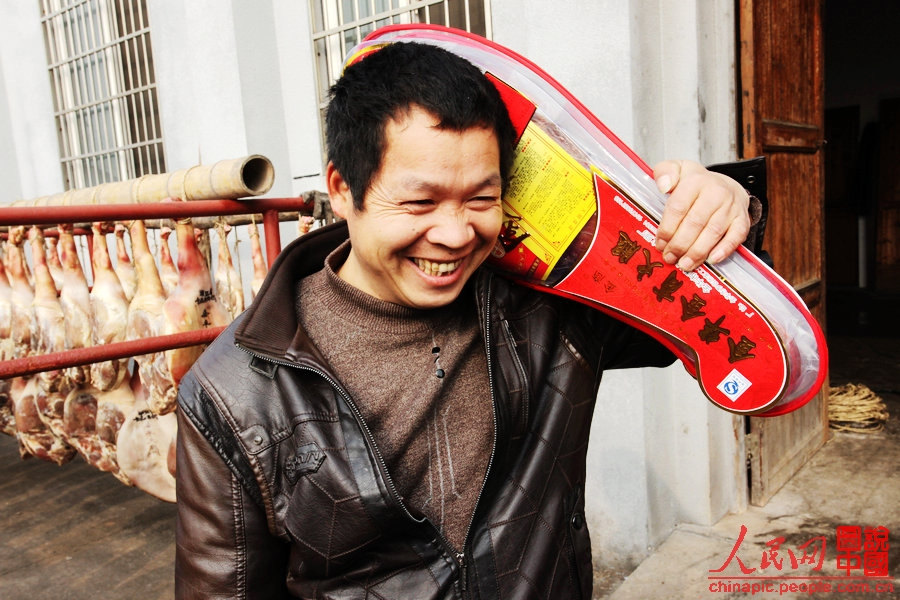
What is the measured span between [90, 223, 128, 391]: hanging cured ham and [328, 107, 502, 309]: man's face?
2030mm

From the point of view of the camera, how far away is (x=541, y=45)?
3002mm

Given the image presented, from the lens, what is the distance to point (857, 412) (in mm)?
4383

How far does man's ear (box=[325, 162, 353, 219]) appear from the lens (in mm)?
1207

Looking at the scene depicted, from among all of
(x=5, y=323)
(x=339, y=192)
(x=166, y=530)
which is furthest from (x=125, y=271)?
(x=339, y=192)

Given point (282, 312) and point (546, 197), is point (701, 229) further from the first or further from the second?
point (282, 312)

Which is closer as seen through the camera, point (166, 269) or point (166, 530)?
point (166, 269)

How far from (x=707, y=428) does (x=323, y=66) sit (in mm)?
3101

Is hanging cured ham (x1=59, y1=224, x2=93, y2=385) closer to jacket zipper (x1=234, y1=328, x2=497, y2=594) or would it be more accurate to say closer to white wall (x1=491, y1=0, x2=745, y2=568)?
jacket zipper (x1=234, y1=328, x2=497, y2=594)

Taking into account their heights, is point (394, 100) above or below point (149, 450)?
above

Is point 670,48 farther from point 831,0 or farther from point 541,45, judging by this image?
point 831,0

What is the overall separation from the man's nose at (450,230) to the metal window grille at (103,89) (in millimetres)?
4884

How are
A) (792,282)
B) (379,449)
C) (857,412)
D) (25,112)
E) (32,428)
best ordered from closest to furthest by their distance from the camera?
1. (379,449)
2. (32,428)
3. (792,282)
4. (857,412)
5. (25,112)

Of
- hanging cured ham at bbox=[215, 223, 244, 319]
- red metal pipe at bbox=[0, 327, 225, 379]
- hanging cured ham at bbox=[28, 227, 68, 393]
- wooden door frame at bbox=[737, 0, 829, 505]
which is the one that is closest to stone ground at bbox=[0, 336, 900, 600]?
wooden door frame at bbox=[737, 0, 829, 505]

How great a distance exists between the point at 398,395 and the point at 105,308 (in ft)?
7.01
